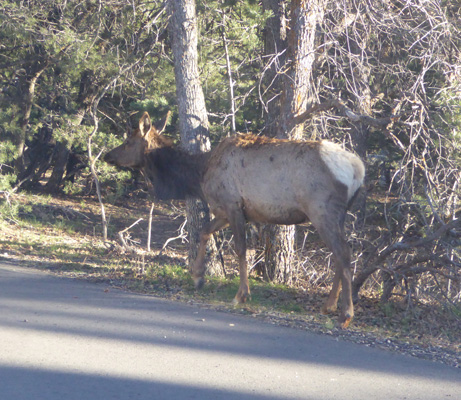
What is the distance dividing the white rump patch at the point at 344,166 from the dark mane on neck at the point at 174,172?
2.15 metres

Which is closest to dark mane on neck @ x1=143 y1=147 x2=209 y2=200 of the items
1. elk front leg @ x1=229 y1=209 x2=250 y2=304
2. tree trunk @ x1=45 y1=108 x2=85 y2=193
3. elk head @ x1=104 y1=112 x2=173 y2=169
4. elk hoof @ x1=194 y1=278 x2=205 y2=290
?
elk head @ x1=104 y1=112 x2=173 y2=169

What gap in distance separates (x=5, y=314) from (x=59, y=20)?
28.7 ft

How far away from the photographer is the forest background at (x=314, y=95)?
8.72 m

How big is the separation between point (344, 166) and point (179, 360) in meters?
3.58

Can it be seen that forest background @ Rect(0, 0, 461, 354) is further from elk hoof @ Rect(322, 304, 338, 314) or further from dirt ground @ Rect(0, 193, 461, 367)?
elk hoof @ Rect(322, 304, 338, 314)

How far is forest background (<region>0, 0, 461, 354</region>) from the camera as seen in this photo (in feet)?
28.6

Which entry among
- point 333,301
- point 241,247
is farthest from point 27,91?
point 333,301

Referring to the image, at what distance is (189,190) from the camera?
364 inches

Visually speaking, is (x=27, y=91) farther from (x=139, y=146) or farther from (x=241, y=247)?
(x=241, y=247)

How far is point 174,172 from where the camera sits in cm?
923

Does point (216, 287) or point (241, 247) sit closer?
point (241, 247)

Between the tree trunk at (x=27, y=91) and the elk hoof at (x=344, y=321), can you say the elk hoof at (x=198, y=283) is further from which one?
the tree trunk at (x=27, y=91)

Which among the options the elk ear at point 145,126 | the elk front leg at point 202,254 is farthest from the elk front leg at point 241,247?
the elk ear at point 145,126

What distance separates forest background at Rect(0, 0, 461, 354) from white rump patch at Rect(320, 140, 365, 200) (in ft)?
2.44
